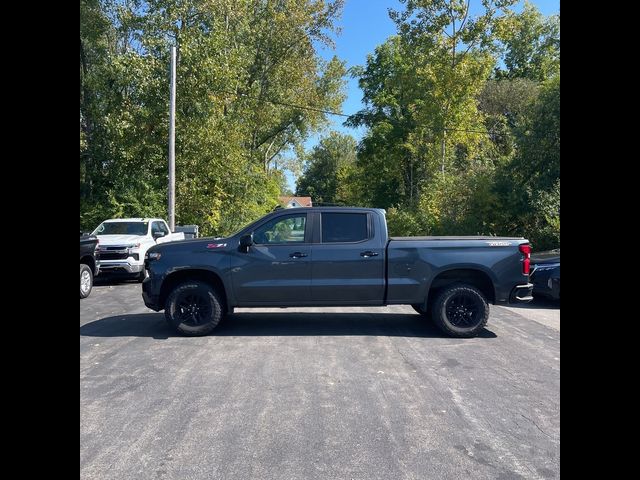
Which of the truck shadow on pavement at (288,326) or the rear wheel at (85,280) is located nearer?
the truck shadow on pavement at (288,326)

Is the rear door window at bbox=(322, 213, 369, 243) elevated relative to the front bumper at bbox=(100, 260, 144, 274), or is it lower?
elevated

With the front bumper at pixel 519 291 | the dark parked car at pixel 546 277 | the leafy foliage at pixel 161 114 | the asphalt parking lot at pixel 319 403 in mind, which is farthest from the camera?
the leafy foliage at pixel 161 114

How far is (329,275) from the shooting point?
7734 mm

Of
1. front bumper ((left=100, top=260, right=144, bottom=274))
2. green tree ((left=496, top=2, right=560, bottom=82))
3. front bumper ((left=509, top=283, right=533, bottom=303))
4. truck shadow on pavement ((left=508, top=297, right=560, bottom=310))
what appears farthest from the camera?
green tree ((left=496, top=2, right=560, bottom=82))

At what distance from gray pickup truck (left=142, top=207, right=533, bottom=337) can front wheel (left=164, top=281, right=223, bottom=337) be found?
14mm

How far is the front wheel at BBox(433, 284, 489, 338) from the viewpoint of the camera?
25.3 feet

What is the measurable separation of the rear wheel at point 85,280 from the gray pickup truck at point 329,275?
4376 millimetres

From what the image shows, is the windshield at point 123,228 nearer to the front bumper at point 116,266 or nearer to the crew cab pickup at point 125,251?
the crew cab pickup at point 125,251

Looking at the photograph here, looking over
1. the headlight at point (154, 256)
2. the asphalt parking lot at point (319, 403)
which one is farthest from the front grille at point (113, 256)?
the headlight at point (154, 256)

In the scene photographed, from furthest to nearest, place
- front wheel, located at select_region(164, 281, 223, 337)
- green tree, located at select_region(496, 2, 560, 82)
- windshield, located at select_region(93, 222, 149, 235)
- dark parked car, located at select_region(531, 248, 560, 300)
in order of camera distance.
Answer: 1. green tree, located at select_region(496, 2, 560, 82)
2. windshield, located at select_region(93, 222, 149, 235)
3. dark parked car, located at select_region(531, 248, 560, 300)
4. front wheel, located at select_region(164, 281, 223, 337)

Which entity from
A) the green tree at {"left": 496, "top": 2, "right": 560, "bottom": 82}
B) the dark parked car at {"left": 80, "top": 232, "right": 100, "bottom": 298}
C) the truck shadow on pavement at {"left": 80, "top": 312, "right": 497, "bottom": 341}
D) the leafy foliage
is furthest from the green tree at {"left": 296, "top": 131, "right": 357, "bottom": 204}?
the truck shadow on pavement at {"left": 80, "top": 312, "right": 497, "bottom": 341}

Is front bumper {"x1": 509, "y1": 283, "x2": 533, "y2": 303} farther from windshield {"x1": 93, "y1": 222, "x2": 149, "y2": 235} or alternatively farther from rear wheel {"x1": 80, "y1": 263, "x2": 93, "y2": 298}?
windshield {"x1": 93, "y1": 222, "x2": 149, "y2": 235}

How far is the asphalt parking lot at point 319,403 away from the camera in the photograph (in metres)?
3.77

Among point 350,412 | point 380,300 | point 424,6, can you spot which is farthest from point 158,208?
point 350,412
